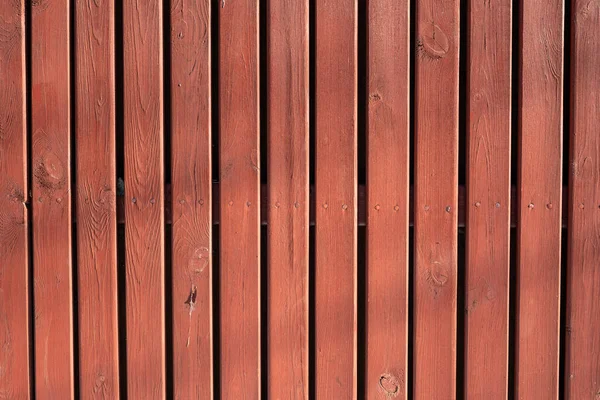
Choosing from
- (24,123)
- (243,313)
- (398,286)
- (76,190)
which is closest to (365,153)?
(398,286)

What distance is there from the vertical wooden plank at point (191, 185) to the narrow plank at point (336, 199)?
1.29ft

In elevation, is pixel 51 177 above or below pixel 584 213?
above

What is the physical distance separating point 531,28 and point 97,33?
1555 mm

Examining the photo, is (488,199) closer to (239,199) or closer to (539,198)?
(539,198)

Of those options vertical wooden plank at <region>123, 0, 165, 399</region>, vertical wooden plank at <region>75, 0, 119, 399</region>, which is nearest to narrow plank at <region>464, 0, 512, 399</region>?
Result: vertical wooden plank at <region>123, 0, 165, 399</region>

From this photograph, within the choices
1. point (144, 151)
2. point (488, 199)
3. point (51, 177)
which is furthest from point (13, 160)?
point (488, 199)

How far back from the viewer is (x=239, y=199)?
208cm

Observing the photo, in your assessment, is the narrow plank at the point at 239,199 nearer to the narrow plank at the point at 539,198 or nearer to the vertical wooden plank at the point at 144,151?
the vertical wooden plank at the point at 144,151

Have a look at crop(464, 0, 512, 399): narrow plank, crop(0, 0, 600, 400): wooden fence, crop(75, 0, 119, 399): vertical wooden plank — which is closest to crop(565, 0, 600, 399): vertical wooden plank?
crop(0, 0, 600, 400): wooden fence

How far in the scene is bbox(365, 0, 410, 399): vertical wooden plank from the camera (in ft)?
6.78

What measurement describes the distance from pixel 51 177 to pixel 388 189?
1212mm

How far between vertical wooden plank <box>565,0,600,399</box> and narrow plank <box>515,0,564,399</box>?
55 mm

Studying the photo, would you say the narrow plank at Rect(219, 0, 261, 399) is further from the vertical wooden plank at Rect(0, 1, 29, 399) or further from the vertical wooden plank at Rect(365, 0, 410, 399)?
the vertical wooden plank at Rect(0, 1, 29, 399)

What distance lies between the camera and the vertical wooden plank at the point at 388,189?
6.78 ft
